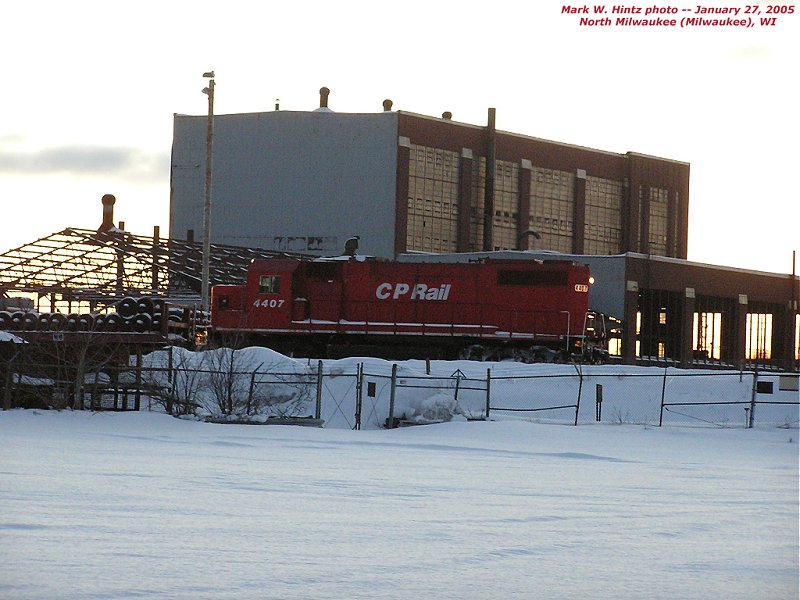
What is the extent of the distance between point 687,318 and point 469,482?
4879cm

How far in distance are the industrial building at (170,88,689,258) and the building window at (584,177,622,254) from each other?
776 mm

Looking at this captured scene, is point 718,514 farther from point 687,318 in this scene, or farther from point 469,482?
point 687,318

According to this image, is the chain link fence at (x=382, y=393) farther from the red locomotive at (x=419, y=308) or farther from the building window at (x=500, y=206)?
the building window at (x=500, y=206)

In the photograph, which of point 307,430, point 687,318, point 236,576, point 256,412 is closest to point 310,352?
point 256,412

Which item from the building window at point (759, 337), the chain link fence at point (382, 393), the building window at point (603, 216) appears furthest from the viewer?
the building window at point (603, 216)

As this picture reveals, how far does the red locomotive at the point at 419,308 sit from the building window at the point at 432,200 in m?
23.5

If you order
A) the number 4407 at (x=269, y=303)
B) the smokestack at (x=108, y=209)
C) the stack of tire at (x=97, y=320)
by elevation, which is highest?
the smokestack at (x=108, y=209)

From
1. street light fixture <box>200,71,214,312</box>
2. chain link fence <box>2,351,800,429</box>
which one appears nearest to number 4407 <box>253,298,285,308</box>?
street light fixture <box>200,71,214,312</box>

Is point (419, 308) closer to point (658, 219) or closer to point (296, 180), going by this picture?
point (296, 180)

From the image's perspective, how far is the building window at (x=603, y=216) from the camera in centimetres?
7175

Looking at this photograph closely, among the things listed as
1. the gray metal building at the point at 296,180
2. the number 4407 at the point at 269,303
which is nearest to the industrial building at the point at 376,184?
the gray metal building at the point at 296,180

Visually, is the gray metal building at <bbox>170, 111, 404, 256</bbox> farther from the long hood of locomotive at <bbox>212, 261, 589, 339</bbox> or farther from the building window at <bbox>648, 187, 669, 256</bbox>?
the long hood of locomotive at <bbox>212, 261, 589, 339</bbox>

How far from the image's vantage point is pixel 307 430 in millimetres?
22422

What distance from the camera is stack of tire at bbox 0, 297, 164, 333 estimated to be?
27.6 metres
